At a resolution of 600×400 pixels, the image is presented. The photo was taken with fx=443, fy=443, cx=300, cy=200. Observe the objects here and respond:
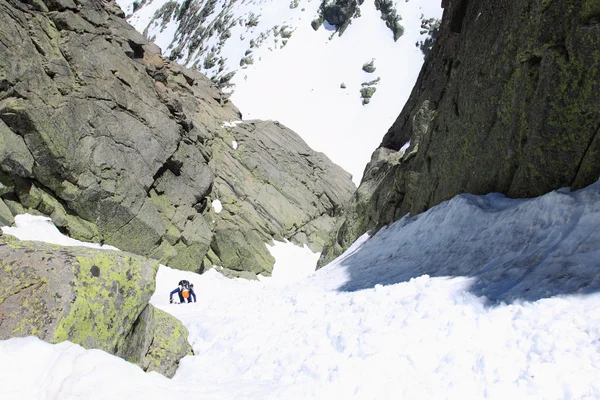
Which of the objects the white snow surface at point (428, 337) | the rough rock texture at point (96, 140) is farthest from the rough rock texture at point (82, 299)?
the rough rock texture at point (96, 140)

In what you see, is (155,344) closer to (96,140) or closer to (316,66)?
(96,140)

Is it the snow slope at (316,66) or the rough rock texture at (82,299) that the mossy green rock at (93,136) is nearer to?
the rough rock texture at (82,299)

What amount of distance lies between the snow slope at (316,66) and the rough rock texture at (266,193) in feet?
78.1

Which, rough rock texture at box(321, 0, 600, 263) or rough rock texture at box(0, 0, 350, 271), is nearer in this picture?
rough rock texture at box(321, 0, 600, 263)

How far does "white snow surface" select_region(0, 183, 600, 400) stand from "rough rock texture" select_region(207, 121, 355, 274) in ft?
88.9

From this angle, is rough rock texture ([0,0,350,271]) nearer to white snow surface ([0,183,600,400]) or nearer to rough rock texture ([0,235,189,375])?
white snow surface ([0,183,600,400])

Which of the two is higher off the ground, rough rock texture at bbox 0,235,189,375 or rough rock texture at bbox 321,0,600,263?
rough rock texture at bbox 321,0,600,263

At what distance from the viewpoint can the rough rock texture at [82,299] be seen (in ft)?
23.5

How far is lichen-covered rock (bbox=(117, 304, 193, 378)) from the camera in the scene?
8.94 m

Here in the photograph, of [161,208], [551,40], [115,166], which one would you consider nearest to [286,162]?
[161,208]

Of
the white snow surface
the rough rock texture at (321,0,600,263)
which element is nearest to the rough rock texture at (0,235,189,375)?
the white snow surface

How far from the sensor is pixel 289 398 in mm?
7449

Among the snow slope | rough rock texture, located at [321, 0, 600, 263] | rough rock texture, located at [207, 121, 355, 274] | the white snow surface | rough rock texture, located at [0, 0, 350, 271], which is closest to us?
the white snow surface

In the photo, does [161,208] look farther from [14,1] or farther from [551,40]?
[551,40]
